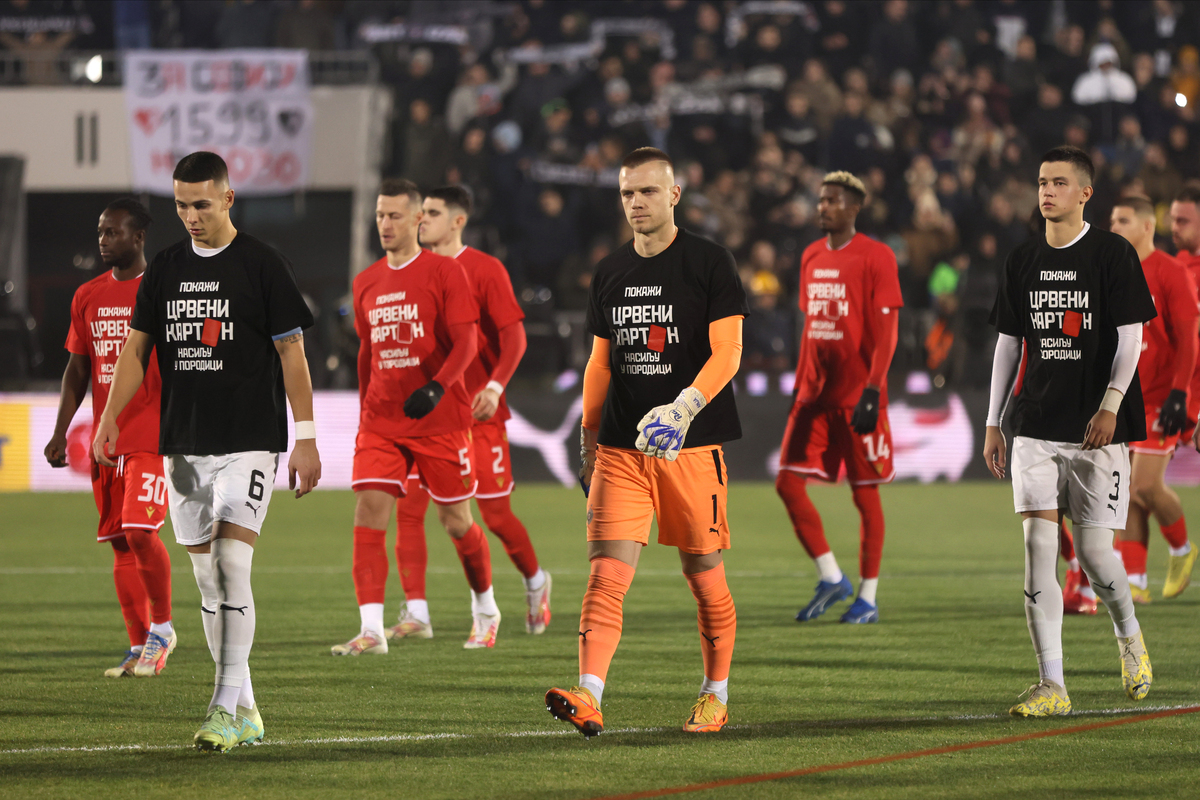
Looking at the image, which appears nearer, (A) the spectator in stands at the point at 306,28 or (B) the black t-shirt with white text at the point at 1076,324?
(B) the black t-shirt with white text at the point at 1076,324

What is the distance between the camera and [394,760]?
5168mm

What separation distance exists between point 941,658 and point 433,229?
11.7ft

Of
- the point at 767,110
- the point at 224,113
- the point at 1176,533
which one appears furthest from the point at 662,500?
the point at 767,110

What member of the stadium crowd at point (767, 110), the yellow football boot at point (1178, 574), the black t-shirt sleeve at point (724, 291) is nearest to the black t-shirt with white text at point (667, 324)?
the black t-shirt sleeve at point (724, 291)

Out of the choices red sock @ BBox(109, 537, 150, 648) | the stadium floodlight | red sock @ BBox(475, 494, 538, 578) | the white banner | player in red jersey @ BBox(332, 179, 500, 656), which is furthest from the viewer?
the stadium floodlight

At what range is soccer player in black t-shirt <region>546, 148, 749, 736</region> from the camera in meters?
5.44

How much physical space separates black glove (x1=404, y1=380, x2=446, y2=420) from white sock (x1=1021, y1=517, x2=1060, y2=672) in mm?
2800

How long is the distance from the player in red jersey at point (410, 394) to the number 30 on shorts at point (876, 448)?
2371 mm

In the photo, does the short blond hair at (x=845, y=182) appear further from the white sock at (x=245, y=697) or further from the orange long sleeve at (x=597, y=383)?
the white sock at (x=245, y=697)

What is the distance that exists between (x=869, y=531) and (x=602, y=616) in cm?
372

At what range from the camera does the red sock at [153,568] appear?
6.94m

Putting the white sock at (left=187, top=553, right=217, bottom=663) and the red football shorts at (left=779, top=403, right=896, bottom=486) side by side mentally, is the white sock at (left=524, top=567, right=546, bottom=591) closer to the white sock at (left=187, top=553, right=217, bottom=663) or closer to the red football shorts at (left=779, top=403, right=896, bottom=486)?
the red football shorts at (left=779, top=403, right=896, bottom=486)

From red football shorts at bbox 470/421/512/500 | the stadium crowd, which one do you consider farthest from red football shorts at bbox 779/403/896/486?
the stadium crowd

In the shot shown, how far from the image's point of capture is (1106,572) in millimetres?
6086
